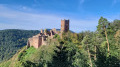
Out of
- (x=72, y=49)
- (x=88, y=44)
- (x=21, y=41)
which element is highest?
(x=88, y=44)

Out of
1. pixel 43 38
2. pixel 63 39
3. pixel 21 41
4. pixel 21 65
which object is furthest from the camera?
pixel 21 41

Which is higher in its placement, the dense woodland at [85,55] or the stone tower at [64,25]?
the stone tower at [64,25]

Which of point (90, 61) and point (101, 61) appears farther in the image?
point (101, 61)

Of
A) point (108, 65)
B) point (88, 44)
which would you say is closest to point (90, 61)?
point (88, 44)

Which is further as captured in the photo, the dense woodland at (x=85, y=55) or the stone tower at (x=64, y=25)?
the stone tower at (x=64, y=25)

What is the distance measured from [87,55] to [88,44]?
201 cm

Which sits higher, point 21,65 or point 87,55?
point 87,55

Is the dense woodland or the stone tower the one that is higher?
the stone tower

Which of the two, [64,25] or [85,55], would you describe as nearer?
[85,55]

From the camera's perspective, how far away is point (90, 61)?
656 inches

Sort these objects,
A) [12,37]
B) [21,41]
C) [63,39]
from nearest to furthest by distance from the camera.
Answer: [63,39], [21,41], [12,37]

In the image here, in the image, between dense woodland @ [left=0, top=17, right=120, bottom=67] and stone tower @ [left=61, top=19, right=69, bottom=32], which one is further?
stone tower @ [left=61, top=19, right=69, bottom=32]

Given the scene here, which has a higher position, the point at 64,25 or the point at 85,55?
the point at 64,25

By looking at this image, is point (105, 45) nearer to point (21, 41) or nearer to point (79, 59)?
point (79, 59)
